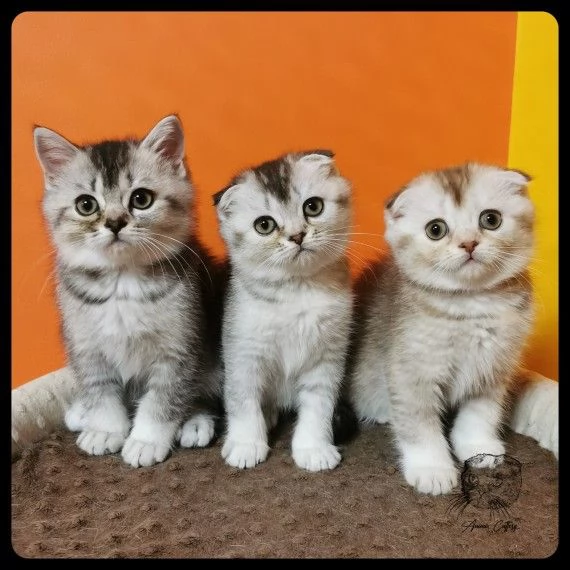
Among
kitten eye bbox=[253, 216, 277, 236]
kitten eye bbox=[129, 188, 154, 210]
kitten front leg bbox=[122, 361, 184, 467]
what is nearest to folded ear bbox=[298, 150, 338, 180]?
kitten eye bbox=[253, 216, 277, 236]

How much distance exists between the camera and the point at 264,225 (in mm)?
1316

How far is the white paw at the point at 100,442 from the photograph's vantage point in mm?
1391

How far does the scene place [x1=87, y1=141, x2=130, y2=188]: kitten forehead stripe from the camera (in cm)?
129

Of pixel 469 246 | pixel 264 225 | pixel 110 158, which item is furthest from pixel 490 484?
pixel 110 158

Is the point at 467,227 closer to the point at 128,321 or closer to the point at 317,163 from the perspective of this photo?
the point at 317,163

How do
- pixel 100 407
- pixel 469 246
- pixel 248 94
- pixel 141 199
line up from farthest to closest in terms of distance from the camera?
pixel 248 94 < pixel 100 407 < pixel 141 199 < pixel 469 246

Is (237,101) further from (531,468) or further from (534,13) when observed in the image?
(531,468)

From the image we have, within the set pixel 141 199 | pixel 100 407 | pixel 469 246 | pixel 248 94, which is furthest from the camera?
pixel 248 94

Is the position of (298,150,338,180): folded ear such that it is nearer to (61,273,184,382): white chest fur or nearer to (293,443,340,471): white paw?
(61,273,184,382): white chest fur

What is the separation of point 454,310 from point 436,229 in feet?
0.62

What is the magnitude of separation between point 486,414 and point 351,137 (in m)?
1.09

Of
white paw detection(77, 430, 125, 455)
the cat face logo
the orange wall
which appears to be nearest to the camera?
the cat face logo

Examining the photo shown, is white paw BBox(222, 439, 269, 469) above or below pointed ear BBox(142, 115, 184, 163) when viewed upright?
below

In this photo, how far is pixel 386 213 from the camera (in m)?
1.39
